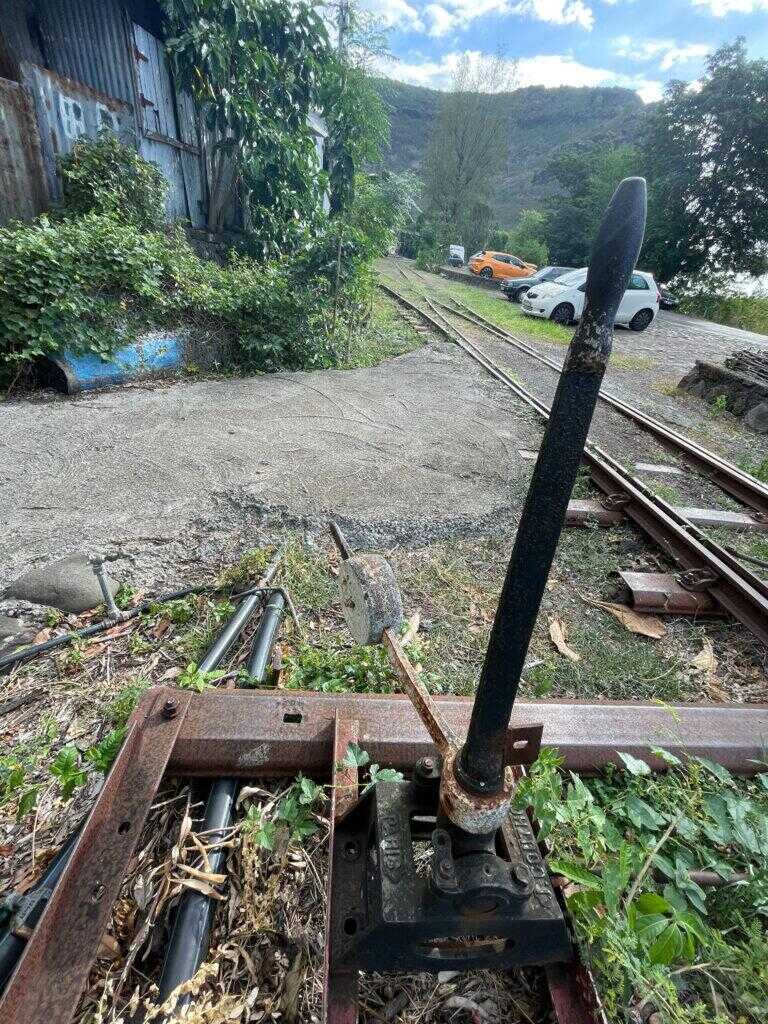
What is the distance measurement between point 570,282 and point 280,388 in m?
11.8

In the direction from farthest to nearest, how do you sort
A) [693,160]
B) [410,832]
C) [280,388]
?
1. [693,160]
2. [280,388]
3. [410,832]

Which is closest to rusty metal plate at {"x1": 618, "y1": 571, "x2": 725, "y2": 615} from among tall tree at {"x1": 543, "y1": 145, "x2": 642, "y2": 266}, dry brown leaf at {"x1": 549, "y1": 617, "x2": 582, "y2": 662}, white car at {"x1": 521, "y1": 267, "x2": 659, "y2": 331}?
dry brown leaf at {"x1": 549, "y1": 617, "x2": 582, "y2": 662}

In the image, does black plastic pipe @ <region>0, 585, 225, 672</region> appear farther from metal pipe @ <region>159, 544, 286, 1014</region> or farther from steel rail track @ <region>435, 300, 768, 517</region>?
steel rail track @ <region>435, 300, 768, 517</region>

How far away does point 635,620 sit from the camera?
3.06 metres

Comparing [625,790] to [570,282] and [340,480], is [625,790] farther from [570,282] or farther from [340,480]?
[570,282]

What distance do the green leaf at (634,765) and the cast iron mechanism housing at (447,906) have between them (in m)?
0.67

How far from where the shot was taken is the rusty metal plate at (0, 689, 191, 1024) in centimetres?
90

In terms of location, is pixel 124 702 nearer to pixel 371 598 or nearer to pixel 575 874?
pixel 371 598

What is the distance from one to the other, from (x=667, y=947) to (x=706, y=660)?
2.27m

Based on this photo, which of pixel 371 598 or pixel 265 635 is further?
pixel 265 635

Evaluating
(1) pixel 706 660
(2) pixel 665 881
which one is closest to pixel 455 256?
(1) pixel 706 660

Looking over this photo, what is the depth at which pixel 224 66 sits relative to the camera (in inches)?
320

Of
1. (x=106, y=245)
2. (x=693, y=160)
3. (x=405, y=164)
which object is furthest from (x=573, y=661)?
(x=405, y=164)

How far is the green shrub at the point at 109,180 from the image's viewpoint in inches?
265
